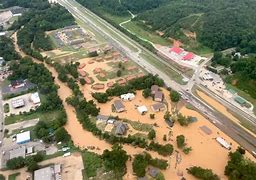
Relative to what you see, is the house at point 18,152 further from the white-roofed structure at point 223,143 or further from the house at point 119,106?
the white-roofed structure at point 223,143

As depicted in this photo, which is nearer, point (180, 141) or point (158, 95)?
point (180, 141)

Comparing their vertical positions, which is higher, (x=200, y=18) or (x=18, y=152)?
(x=200, y=18)

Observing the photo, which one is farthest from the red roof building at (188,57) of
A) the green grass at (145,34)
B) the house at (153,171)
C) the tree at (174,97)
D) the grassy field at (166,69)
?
the house at (153,171)

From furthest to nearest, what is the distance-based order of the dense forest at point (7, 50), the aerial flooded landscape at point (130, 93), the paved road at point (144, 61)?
the dense forest at point (7, 50) < the paved road at point (144, 61) < the aerial flooded landscape at point (130, 93)

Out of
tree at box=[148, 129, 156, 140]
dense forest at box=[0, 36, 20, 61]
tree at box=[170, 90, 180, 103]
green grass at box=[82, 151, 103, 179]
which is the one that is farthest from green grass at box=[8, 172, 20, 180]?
dense forest at box=[0, 36, 20, 61]

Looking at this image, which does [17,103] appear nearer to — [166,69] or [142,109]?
[142,109]

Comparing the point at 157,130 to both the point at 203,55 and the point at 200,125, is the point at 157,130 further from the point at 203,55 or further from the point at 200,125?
the point at 203,55

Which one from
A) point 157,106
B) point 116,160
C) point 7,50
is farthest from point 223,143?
point 7,50
